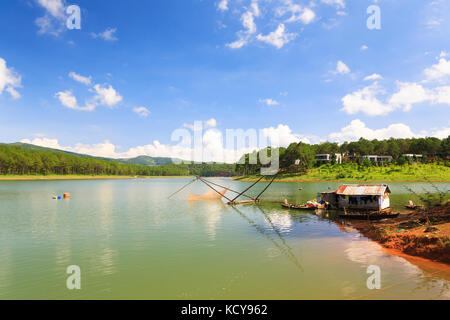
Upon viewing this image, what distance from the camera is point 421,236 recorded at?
2020 cm

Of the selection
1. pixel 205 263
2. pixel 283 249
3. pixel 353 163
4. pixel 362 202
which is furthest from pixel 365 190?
pixel 353 163

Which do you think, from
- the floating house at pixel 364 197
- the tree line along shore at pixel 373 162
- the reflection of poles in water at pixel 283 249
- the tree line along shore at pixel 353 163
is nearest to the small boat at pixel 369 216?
the floating house at pixel 364 197

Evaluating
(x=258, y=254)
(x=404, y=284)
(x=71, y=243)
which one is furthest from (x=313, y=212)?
(x=71, y=243)

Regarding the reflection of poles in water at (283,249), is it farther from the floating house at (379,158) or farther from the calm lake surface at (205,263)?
the floating house at (379,158)

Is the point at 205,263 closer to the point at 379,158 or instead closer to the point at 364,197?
the point at 364,197

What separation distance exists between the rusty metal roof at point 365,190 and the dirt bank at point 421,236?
890 cm

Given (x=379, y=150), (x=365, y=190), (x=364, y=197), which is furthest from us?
(x=379, y=150)

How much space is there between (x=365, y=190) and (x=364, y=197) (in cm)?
112

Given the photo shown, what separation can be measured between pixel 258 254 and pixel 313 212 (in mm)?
24427

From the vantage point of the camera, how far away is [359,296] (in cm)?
1304

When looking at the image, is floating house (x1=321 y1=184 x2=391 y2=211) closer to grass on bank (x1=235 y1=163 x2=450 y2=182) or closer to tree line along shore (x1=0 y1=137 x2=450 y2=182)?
tree line along shore (x1=0 y1=137 x2=450 y2=182)

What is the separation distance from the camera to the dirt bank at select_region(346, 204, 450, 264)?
714 inches

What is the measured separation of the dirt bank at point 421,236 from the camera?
59.5 ft
